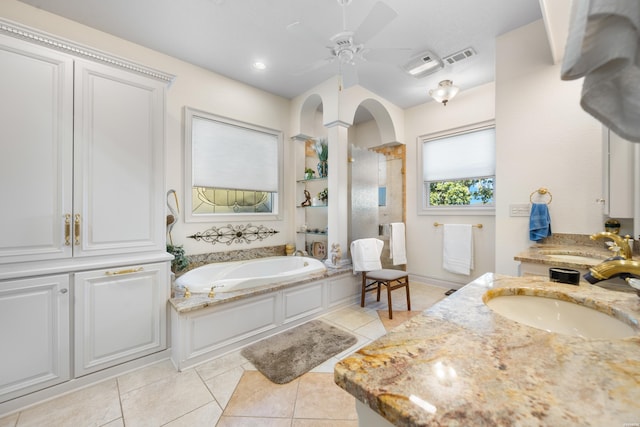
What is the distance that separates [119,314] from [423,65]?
3675 mm

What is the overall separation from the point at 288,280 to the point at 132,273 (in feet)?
4.24

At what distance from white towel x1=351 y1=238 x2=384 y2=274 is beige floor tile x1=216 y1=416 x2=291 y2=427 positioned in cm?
182

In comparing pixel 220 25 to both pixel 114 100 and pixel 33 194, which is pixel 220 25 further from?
pixel 33 194

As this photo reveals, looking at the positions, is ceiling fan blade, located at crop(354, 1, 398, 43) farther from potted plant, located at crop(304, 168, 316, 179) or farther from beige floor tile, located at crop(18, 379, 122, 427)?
beige floor tile, located at crop(18, 379, 122, 427)

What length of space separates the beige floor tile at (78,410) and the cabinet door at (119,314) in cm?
15

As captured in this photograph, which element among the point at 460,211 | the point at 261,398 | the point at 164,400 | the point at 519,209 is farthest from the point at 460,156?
the point at 164,400

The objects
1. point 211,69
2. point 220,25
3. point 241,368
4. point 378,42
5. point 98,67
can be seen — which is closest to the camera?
point 98,67

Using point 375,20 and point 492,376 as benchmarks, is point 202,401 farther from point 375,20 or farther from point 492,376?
point 375,20

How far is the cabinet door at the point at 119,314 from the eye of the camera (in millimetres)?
1771

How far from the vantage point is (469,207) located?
11.9ft

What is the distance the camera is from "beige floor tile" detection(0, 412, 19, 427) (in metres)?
1.50

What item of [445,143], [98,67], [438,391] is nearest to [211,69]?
[98,67]

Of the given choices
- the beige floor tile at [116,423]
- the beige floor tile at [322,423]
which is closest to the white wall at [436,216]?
the beige floor tile at [322,423]

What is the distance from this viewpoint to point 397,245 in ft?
12.7
